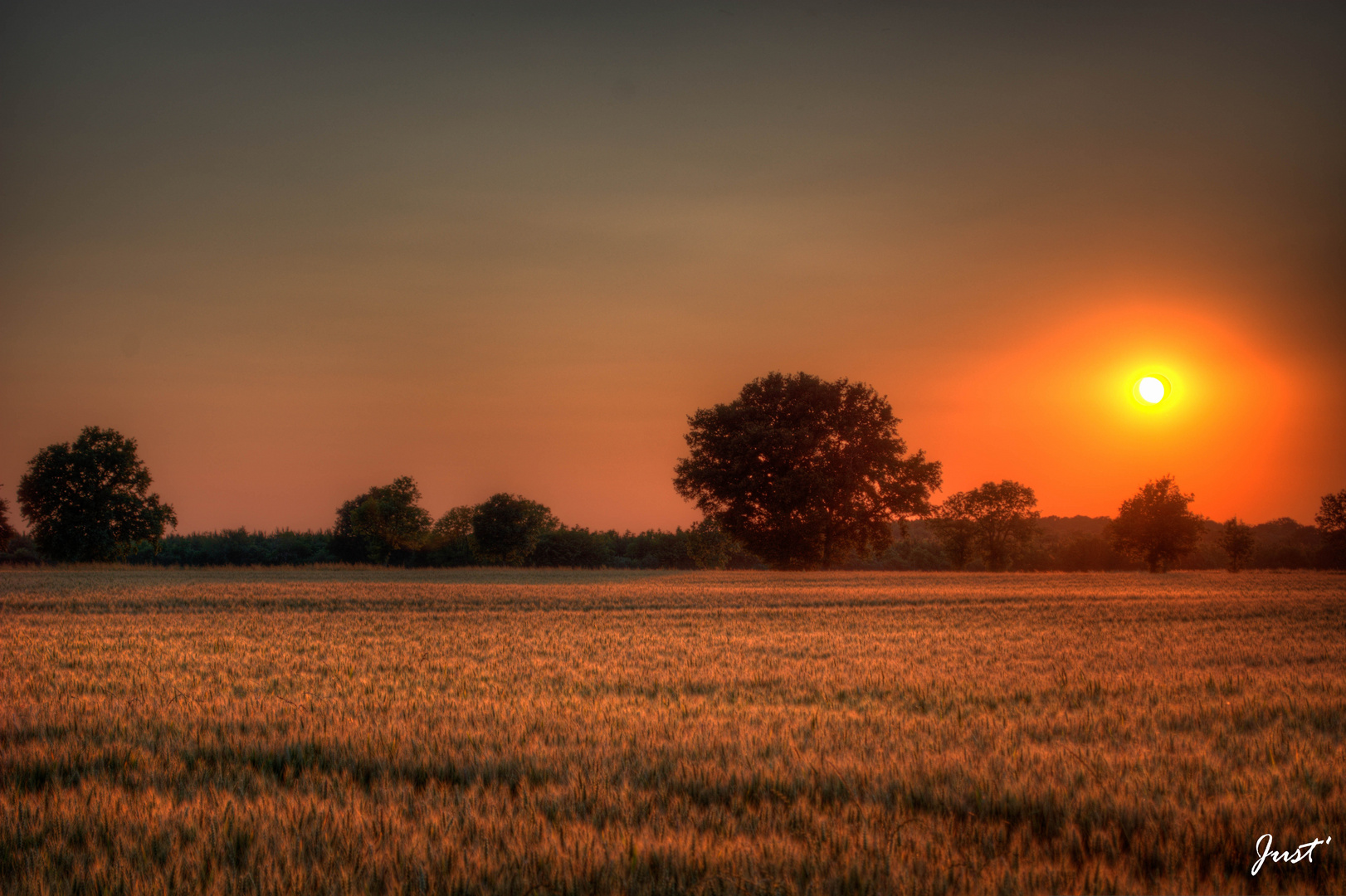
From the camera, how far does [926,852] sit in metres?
3.86

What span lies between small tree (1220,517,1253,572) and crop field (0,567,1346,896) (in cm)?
8308

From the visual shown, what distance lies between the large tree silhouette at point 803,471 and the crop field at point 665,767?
3694cm

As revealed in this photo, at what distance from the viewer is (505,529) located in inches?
3440

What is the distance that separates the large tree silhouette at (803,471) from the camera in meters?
50.4

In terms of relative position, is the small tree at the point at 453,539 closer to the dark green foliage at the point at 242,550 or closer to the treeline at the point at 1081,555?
the dark green foliage at the point at 242,550

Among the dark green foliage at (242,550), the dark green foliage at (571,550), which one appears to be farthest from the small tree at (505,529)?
the dark green foliage at (242,550)

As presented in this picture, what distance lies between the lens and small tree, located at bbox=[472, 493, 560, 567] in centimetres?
8731

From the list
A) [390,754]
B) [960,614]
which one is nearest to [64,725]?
[390,754]

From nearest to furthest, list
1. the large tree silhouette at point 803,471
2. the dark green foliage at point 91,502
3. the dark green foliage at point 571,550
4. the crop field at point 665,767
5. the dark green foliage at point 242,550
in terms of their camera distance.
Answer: the crop field at point 665,767 → the large tree silhouette at point 803,471 → the dark green foliage at point 91,502 → the dark green foliage at point 242,550 → the dark green foliage at point 571,550

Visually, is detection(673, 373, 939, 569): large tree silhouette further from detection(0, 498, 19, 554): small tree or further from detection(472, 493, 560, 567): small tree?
detection(0, 498, 19, 554): small tree

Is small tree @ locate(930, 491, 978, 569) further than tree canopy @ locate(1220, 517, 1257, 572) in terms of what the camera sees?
Yes

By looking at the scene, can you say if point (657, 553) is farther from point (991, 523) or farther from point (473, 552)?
point (991, 523)
